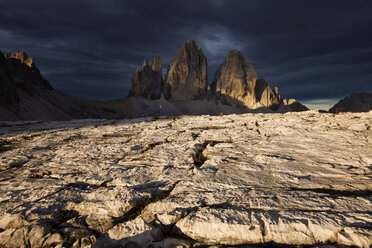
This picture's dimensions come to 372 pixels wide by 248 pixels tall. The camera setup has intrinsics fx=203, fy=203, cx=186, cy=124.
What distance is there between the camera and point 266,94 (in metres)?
165

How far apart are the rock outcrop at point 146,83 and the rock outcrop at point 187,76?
9.64 metres

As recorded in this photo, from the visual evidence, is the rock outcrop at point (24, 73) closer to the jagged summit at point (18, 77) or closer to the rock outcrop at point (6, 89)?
the jagged summit at point (18, 77)

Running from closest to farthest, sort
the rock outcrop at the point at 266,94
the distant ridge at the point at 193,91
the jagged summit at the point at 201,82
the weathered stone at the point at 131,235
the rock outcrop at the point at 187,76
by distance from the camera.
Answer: the weathered stone at the point at 131,235 → the distant ridge at the point at 193,91 → the jagged summit at the point at 201,82 → the rock outcrop at the point at 187,76 → the rock outcrop at the point at 266,94

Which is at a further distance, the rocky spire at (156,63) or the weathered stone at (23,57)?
the rocky spire at (156,63)

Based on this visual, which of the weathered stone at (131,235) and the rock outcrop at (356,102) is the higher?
the rock outcrop at (356,102)

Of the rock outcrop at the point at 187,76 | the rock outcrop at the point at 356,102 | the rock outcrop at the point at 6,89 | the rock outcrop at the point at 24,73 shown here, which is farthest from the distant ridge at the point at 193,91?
the rock outcrop at the point at 6,89

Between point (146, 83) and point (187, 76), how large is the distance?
31.0 m

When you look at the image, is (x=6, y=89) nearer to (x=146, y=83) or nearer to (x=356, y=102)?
(x=146, y=83)

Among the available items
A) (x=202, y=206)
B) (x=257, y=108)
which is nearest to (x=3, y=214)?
(x=202, y=206)

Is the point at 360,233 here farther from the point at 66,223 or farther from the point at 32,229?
the point at 32,229

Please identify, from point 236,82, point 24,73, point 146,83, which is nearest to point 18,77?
point 24,73

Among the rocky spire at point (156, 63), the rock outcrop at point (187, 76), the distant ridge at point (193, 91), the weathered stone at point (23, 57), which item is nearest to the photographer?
the weathered stone at point (23, 57)

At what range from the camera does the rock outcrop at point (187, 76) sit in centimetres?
15088

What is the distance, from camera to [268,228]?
9.82ft
